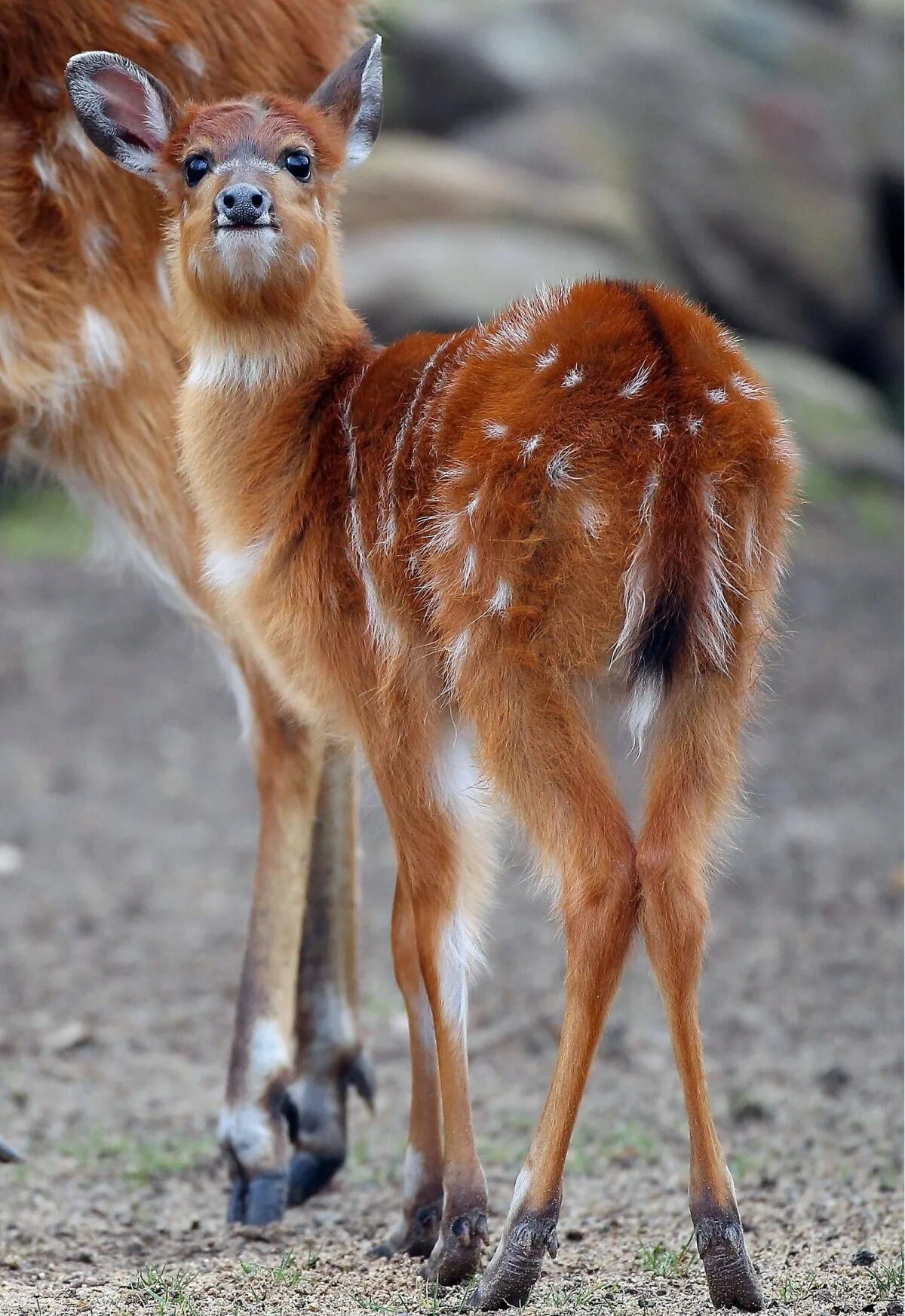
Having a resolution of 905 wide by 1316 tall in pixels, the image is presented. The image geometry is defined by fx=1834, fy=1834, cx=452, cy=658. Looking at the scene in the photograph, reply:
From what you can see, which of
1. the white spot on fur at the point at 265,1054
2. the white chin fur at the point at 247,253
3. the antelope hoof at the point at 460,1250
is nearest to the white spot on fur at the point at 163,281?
the white chin fur at the point at 247,253

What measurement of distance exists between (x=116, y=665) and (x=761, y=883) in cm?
418

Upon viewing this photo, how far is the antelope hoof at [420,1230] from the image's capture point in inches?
133

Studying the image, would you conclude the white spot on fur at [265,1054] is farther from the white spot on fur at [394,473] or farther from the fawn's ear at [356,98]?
the fawn's ear at [356,98]

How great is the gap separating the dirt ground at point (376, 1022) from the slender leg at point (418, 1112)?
0.34ft

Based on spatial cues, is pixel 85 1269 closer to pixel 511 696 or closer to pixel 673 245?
pixel 511 696

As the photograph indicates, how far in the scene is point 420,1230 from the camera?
11.1ft

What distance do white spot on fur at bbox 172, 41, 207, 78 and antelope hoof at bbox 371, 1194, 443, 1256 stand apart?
2491mm

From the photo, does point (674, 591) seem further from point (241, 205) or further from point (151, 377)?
point (151, 377)

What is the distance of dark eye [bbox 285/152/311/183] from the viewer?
133 inches

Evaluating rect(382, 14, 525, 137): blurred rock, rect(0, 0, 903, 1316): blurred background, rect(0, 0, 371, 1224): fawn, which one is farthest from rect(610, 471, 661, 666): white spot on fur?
rect(382, 14, 525, 137): blurred rock

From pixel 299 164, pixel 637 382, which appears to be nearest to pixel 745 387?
pixel 637 382

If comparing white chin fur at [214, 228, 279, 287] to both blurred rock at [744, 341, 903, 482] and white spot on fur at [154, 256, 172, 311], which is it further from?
blurred rock at [744, 341, 903, 482]

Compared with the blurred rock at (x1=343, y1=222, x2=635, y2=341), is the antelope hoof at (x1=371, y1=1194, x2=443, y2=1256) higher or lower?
higher

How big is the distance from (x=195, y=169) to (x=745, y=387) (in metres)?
1.13
